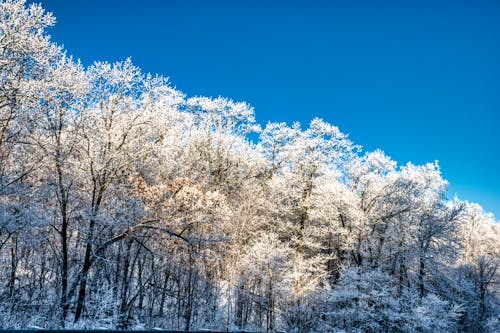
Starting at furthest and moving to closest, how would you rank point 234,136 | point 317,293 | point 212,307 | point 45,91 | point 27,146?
point 234,136 → point 317,293 → point 212,307 → point 27,146 → point 45,91

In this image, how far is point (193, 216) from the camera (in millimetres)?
17312

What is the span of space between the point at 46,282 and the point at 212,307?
7.38 meters

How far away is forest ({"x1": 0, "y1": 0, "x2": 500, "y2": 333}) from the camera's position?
567 inches

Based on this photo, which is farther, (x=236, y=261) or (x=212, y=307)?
(x=236, y=261)

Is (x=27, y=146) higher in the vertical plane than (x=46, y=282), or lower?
higher

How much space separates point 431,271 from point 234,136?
51.9 ft

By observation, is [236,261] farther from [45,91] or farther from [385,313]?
[45,91]

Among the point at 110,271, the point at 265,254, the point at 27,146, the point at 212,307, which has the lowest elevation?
the point at 212,307

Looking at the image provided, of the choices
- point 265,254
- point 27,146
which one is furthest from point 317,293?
point 27,146

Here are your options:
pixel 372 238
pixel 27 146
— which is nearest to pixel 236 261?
pixel 372 238

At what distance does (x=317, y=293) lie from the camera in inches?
882

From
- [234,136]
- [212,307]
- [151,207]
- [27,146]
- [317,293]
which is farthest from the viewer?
[234,136]

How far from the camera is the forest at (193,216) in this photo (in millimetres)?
14391

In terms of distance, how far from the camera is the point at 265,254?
23391 mm
